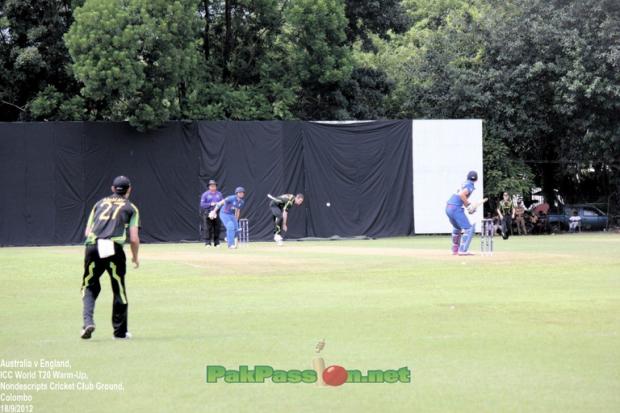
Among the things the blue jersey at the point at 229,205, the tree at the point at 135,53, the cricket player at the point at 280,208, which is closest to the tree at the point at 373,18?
the tree at the point at 135,53

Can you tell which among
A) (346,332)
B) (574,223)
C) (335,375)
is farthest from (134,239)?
(574,223)

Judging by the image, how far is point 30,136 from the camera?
121ft

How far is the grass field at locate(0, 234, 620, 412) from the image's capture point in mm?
8219

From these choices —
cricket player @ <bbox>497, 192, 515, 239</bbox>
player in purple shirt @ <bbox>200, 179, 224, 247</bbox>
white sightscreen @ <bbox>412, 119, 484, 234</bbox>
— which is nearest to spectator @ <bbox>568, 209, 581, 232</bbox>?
cricket player @ <bbox>497, 192, 515, 239</bbox>

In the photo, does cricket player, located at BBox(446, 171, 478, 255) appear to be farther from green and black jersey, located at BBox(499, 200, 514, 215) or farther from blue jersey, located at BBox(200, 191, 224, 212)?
green and black jersey, located at BBox(499, 200, 514, 215)

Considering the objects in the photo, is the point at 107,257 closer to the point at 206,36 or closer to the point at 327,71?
the point at 327,71

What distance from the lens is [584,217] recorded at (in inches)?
1746

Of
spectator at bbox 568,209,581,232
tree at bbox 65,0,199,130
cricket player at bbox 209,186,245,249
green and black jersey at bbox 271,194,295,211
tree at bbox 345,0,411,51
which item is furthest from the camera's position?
Result: tree at bbox 345,0,411,51

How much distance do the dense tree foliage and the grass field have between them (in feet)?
48.9

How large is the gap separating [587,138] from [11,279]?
1058 inches

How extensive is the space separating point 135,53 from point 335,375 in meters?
28.5

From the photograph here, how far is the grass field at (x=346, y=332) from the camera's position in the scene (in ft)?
27.0

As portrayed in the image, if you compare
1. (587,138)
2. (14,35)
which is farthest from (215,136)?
(587,138)

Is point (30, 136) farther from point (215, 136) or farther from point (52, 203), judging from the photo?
point (215, 136)
